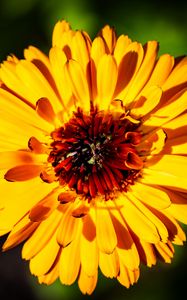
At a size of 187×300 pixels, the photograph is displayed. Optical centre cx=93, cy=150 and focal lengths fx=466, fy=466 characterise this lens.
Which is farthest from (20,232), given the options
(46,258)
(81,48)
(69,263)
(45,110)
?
(81,48)

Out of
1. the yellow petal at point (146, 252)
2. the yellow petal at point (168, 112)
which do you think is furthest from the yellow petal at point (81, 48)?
the yellow petal at point (146, 252)

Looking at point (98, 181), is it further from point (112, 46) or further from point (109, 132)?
point (112, 46)

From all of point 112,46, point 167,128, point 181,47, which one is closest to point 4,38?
point 181,47

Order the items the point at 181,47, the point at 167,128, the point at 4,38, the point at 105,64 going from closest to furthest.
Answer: the point at 105,64
the point at 167,128
the point at 181,47
the point at 4,38

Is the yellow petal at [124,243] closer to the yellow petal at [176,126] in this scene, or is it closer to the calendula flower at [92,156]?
the calendula flower at [92,156]

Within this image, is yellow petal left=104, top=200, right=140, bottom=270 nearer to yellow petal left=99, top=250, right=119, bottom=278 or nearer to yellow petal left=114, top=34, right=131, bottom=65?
yellow petal left=99, top=250, right=119, bottom=278

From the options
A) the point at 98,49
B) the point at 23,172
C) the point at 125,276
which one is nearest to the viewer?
the point at 98,49

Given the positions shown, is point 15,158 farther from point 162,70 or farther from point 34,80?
point 162,70
